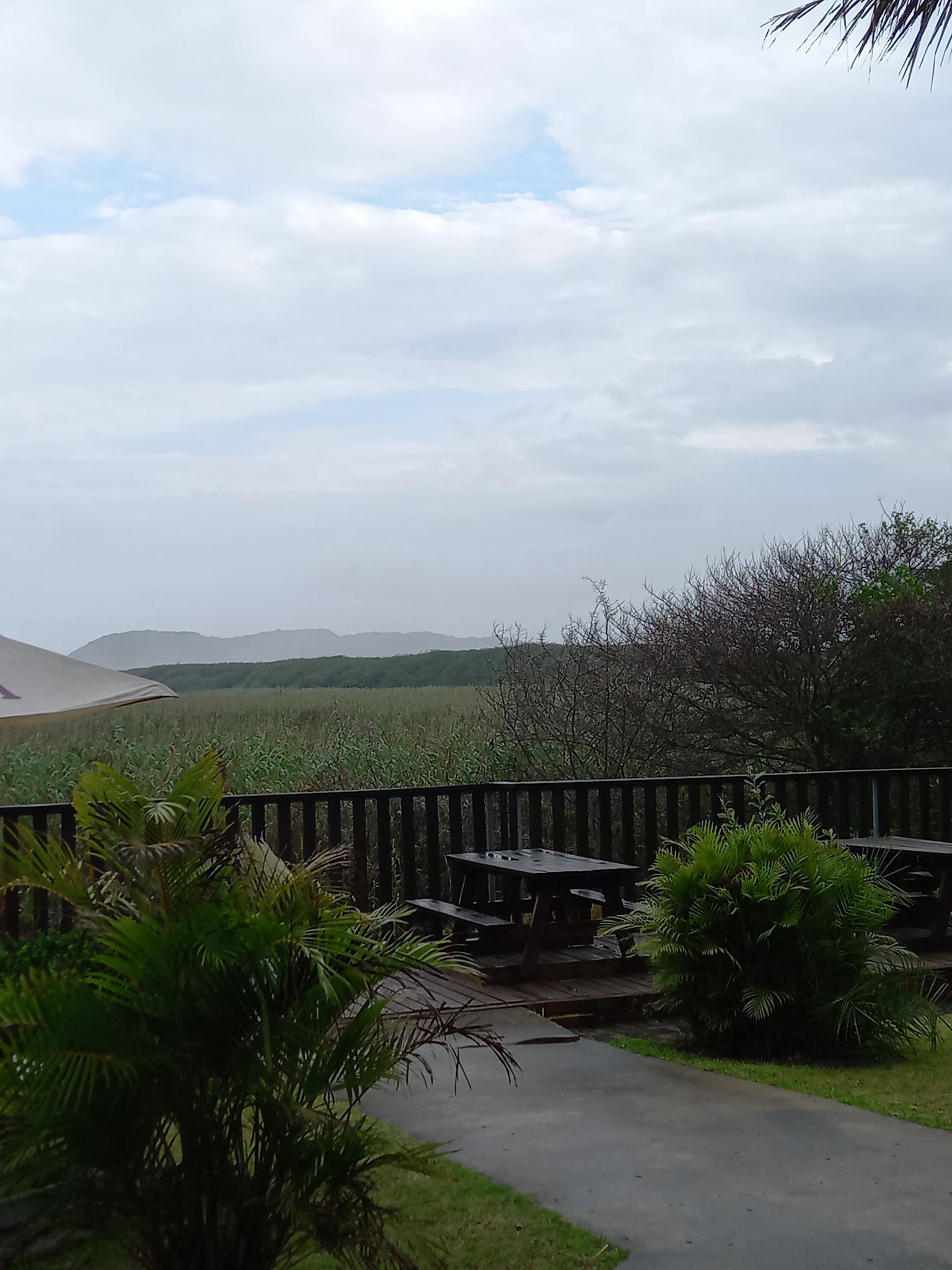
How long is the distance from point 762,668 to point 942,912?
5583 millimetres

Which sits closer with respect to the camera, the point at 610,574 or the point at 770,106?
Result: the point at 770,106

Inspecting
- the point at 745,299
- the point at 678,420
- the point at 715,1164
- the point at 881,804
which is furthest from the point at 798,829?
the point at 678,420

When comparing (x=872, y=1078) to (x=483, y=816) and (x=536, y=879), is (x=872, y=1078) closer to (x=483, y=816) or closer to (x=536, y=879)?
(x=536, y=879)

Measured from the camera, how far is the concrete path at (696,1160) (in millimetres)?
3213

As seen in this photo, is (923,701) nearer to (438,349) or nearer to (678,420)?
(678,420)

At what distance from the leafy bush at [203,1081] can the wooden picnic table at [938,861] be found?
16.9 feet

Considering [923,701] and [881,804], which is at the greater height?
[923,701]

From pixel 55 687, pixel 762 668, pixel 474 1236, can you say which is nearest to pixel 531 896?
pixel 55 687

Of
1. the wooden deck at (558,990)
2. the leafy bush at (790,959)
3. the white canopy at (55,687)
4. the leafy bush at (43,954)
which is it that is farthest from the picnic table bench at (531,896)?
the leafy bush at (43,954)

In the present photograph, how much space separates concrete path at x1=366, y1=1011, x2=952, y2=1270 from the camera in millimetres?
3213

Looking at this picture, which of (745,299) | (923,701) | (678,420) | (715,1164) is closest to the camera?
(715,1164)

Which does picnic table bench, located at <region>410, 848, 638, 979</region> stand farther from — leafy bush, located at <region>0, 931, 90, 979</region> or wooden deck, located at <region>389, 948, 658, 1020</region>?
leafy bush, located at <region>0, 931, 90, 979</region>

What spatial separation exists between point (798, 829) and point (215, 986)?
4021 millimetres

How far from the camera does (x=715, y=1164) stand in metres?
3.83
